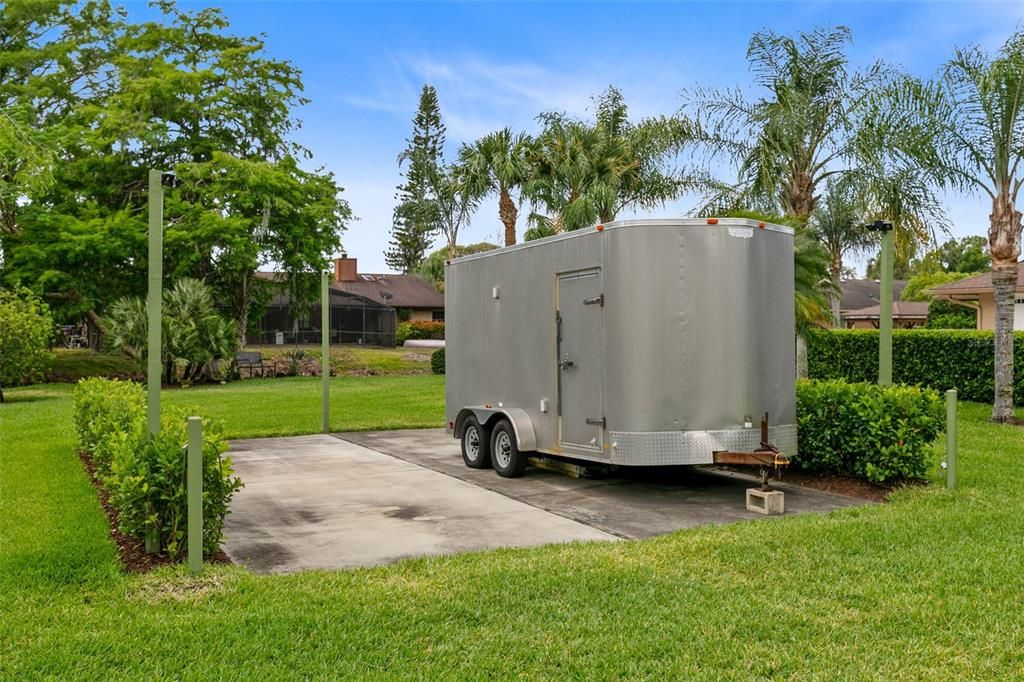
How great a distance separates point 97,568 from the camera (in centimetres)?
573

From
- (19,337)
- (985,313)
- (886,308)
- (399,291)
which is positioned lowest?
(19,337)

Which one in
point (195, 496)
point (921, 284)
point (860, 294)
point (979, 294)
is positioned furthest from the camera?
point (860, 294)

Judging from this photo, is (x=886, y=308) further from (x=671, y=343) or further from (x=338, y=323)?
(x=338, y=323)


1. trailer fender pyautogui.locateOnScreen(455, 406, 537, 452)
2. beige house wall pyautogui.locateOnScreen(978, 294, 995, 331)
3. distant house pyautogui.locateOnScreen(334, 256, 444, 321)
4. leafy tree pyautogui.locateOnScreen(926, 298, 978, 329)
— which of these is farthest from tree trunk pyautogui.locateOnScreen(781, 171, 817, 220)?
distant house pyautogui.locateOnScreen(334, 256, 444, 321)

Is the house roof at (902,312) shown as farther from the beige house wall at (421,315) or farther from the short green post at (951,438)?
the short green post at (951,438)

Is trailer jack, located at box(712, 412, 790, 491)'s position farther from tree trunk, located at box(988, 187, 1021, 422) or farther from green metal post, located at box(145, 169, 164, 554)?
tree trunk, located at box(988, 187, 1021, 422)

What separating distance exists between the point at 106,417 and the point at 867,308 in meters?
47.8

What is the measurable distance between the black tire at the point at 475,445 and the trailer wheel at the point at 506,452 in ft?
0.57

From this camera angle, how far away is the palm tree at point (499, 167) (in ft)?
91.3

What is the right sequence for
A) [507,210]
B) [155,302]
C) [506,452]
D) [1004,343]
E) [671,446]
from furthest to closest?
[507,210] < [1004,343] < [506,452] < [671,446] < [155,302]

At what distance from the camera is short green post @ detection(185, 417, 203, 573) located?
5.66 m

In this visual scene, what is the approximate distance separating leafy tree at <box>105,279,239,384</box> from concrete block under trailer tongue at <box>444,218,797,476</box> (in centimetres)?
1893

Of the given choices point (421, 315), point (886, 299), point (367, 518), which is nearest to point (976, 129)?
point (886, 299)

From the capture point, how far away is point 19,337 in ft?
71.0
